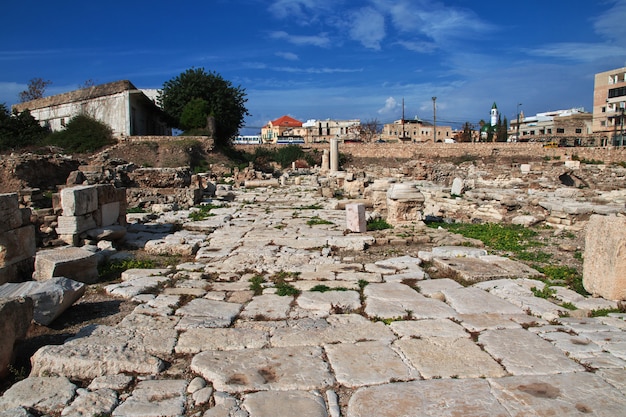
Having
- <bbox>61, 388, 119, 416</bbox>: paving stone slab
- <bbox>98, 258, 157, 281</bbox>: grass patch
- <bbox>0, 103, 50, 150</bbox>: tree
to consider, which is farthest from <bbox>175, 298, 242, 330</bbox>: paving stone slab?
<bbox>0, 103, 50, 150</bbox>: tree

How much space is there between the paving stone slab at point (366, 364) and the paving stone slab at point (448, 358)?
11 centimetres

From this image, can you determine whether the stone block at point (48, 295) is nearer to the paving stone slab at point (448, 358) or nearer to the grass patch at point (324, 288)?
the grass patch at point (324, 288)

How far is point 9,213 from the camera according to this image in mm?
5910

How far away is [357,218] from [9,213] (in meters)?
5.90

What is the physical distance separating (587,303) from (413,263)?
238cm

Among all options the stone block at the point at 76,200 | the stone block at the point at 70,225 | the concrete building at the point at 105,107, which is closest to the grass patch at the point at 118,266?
the stone block at the point at 70,225

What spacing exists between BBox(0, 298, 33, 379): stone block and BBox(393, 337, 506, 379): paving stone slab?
9.41 ft

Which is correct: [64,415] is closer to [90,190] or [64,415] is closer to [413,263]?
[413,263]

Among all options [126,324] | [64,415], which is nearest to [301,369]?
[64,415]

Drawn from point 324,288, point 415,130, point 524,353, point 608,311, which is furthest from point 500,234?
point 415,130

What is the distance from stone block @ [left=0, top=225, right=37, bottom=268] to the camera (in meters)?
5.76

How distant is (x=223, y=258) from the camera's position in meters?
7.42

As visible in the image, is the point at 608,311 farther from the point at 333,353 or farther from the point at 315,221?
the point at 315,221

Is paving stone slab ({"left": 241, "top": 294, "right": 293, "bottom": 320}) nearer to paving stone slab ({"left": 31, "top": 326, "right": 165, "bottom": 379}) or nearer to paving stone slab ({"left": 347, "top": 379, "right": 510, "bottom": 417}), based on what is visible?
paving stone slab ({"left": 31, "top": 326, "right": 165, "bottom": 379})
